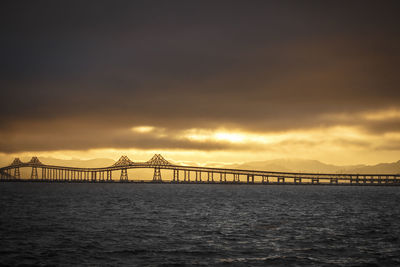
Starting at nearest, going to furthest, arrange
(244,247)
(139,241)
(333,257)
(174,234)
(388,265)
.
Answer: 1. (388,265)
2. (333,257)
3. (244,247)
4. (139,241)
5. (174,234)

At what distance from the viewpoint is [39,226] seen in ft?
142

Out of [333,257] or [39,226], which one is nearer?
[333,257]

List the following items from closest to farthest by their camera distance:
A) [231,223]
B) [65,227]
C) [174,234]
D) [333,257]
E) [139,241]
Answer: [333,257] < [139,241] < [174,234] < [65,227] < [231,223]

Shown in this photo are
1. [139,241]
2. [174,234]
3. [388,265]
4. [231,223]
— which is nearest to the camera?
[388,265]

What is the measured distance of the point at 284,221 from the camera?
49.7m

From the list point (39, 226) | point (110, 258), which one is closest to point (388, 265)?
point (110, 258)

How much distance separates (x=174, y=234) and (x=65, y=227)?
12.3 metres

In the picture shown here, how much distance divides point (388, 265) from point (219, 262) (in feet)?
33.8

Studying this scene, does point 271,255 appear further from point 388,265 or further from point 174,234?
point 174,234

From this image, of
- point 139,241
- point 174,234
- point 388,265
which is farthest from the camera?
point 174,234

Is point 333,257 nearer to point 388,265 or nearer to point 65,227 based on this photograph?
point 388,265

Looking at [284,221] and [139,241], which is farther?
[284,221]

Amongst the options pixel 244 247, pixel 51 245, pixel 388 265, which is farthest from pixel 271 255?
pixel 51 245

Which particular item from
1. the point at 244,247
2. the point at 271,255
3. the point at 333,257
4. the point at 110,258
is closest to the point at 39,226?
the point at 110,258
